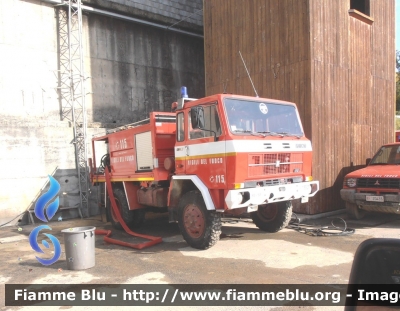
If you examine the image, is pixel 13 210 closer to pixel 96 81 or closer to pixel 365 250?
pixel 96 81

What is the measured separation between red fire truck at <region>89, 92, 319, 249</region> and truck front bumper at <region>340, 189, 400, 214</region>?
1.96 meters

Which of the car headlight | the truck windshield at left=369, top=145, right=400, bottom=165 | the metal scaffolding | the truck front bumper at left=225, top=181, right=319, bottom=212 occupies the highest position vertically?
the metal scaffolding

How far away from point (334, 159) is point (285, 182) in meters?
3.76

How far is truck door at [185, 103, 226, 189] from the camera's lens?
240 inches

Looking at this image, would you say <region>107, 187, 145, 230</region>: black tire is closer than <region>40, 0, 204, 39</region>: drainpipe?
Yes

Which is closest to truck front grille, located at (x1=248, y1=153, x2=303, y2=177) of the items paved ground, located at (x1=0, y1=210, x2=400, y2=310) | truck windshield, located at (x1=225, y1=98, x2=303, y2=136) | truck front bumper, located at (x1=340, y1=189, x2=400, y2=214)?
truck windshield, located at (x1=225, y1=98, x2=303, y2=136)

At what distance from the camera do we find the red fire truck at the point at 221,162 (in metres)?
6.04

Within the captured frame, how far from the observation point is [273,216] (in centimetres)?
777

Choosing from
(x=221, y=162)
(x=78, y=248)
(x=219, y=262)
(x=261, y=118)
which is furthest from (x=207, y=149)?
(x=78, y=248)

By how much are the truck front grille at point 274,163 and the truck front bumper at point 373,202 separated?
2297mm

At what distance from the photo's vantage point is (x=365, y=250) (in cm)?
182

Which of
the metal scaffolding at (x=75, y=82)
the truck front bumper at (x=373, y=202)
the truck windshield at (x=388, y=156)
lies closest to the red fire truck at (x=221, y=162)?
the truck front bumper at (x=373, y=202)

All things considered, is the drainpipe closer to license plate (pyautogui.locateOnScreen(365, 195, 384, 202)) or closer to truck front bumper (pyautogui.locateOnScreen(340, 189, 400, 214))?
truck front bumper (pyautogui.locateOnScreen(340, 189, 400, 214))

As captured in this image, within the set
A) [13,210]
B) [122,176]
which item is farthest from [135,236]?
[13,210]
